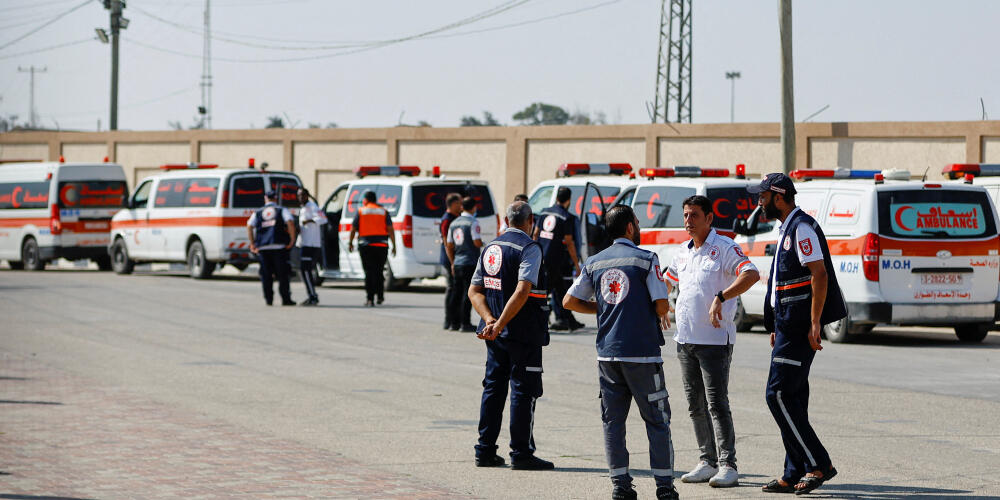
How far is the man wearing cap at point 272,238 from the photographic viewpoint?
21328mm

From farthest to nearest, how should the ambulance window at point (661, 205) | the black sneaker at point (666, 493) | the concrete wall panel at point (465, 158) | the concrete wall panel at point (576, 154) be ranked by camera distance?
the concrete wall panel at point (465, 158) → the concrete wall panel at point (576, 154) → the ambulance window at point (661, 205) → the black sneaker at point (666, 493)

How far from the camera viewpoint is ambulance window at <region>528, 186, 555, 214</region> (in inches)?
888

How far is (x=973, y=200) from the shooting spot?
16.5 m

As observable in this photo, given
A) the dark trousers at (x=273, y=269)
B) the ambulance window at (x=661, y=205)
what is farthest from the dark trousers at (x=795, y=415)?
the dark trousers at (x=273, y=269)

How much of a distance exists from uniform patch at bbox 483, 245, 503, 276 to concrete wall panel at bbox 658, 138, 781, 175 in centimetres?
1943

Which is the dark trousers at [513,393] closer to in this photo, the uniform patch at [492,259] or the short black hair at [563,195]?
the uniform patch at [492,259]

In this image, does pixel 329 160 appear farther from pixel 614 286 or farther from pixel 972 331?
pixel 614 286

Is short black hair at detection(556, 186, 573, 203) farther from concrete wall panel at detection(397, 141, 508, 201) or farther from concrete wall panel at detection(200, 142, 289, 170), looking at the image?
concrete wall panel at detection(200, 142, 289, 170)

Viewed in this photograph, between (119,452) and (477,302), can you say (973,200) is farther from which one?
(119,452)

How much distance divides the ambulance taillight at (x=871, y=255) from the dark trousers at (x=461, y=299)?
4.65 metres

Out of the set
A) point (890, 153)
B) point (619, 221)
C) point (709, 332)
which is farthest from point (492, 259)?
point (890, 153)

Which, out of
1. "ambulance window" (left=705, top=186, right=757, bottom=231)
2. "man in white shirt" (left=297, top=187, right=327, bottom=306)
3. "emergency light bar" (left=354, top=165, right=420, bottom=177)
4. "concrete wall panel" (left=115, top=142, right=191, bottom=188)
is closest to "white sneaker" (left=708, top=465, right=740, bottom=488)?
"ambulance window" (left=705, top=186, right=757, bottom=231)

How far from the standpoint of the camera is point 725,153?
29.0m

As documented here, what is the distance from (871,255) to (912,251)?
50cm
